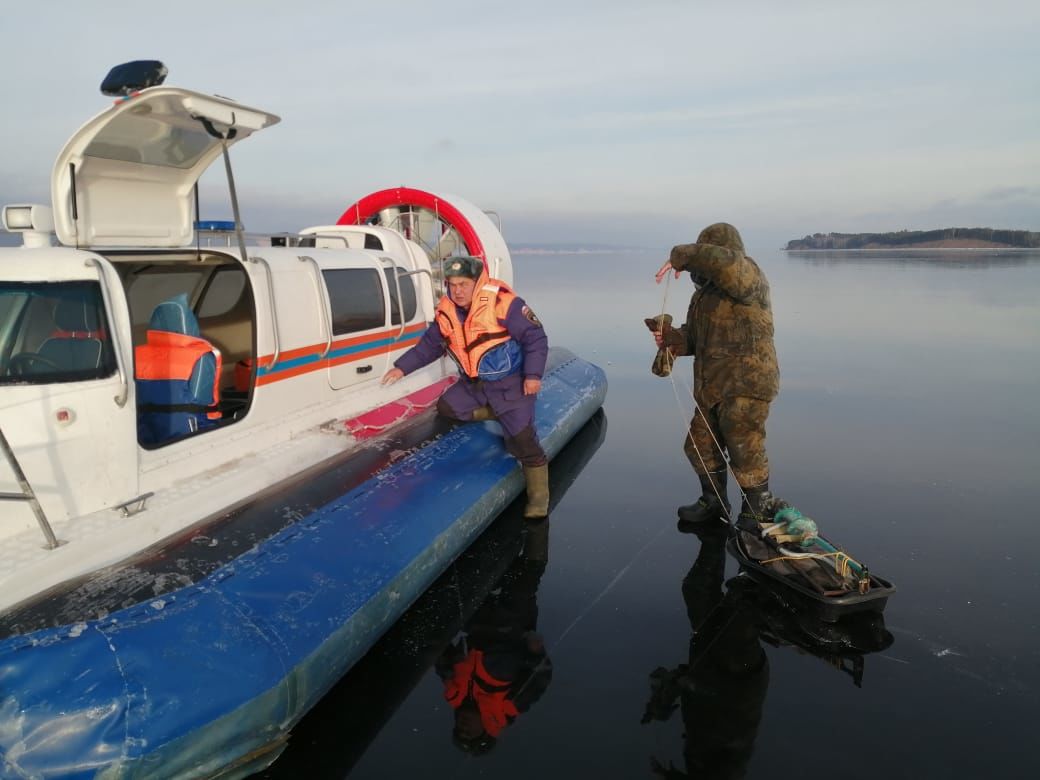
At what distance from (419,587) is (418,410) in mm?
1802

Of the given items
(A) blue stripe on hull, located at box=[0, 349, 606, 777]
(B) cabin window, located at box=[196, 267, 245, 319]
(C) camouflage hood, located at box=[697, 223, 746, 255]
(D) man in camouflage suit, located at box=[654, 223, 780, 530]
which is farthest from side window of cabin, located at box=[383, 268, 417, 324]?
(C) camouflage hood, located at box=[697, 223, 746, 255]

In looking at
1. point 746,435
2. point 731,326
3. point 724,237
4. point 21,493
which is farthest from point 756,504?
point 21,493

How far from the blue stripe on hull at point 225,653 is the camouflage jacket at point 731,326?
71.9 inches

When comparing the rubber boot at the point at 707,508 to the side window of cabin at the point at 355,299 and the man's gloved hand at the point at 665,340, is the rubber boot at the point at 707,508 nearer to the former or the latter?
the man's gloved hand at the point at 665,340

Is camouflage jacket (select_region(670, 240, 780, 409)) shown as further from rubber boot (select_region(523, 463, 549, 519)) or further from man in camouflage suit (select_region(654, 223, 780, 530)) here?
rubber boot (select_region(523, 463, 549, 519))

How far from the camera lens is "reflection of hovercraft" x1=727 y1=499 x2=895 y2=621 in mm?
3336

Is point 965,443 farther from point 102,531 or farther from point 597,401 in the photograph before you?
point 102,531

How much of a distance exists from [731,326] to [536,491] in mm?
1577

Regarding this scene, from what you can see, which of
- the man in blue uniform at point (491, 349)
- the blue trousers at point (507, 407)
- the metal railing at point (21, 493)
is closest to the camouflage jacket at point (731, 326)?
the man in blue uniform at point (491, 349)

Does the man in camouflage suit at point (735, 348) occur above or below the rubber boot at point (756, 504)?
above

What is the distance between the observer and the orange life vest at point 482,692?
2758 mm

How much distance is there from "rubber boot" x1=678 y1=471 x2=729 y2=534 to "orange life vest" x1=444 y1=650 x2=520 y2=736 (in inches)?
75.9

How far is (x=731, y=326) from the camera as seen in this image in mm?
4078

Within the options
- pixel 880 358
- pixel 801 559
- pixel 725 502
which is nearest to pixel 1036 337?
pixel 880 358
